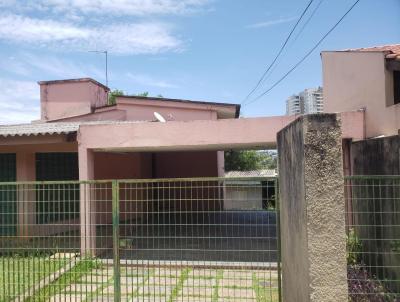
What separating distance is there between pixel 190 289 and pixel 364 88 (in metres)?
5.86

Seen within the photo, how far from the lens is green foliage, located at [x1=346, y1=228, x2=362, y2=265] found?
7.82 metres

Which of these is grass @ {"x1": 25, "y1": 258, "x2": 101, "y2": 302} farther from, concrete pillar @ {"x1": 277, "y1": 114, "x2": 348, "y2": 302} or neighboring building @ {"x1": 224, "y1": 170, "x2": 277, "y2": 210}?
concrete pillar @ {"x1": 277, "y1": 114, "x2": 348, "y2": 302}

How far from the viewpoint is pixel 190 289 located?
7504 mm

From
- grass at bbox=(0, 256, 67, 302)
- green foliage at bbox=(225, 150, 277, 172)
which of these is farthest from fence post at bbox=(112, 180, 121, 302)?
green foliage at bbox=(225, 150, 277, 172)

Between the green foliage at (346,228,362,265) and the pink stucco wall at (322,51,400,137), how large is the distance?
6.95 feet

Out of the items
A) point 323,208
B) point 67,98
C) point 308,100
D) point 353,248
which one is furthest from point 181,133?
point 308,100

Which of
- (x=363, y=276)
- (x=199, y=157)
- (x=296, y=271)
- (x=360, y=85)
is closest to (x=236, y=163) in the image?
(x=199, y=157)

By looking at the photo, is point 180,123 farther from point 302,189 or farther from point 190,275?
point 302,189

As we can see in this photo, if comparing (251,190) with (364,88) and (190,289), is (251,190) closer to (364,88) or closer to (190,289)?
(364,88)

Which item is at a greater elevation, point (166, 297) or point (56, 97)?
point (56, 97)

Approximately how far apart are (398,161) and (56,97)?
669 inches

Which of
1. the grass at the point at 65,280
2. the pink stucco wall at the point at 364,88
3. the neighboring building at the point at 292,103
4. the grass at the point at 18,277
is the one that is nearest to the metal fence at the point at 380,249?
the pink stucco wall at the point at 364,88

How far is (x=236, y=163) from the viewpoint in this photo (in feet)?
125

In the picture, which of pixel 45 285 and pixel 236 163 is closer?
pixel 45 285
